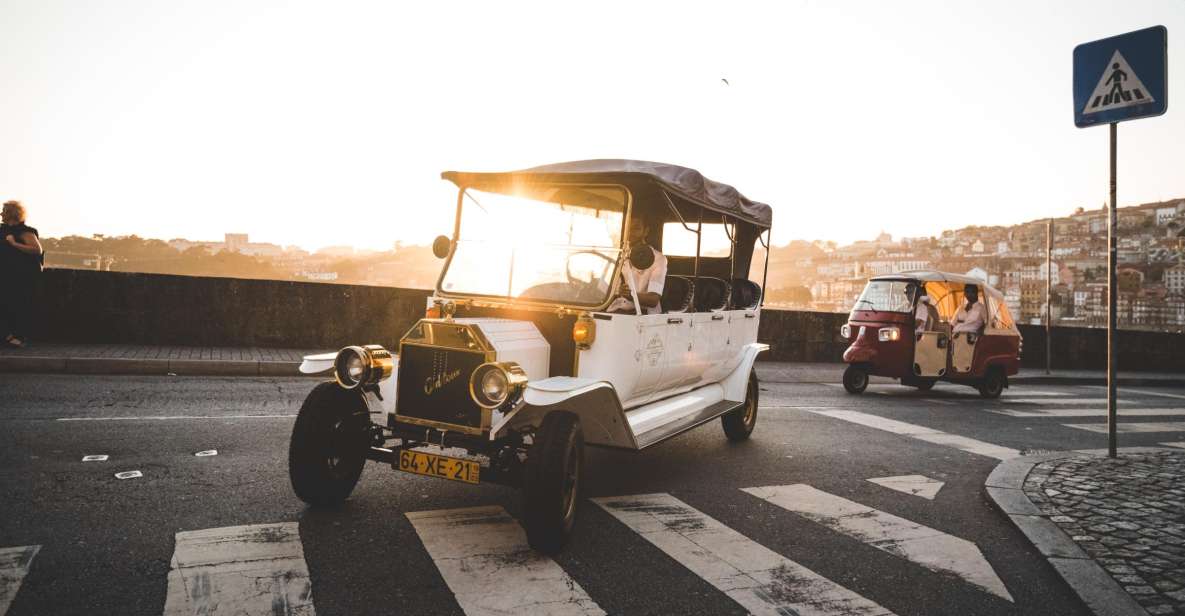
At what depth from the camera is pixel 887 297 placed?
533 inches

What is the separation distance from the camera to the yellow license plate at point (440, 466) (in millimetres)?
4551

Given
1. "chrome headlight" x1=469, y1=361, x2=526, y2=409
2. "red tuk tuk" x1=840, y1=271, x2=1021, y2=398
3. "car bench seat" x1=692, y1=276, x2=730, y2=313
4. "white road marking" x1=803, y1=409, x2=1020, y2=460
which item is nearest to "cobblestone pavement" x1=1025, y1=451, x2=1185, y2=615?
"white road marking" x1=803, y1=409, x2=1020, y2=460

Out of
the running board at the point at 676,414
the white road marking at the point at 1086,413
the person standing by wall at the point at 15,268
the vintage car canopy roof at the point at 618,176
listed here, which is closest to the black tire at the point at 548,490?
the running board at the point at 676,414

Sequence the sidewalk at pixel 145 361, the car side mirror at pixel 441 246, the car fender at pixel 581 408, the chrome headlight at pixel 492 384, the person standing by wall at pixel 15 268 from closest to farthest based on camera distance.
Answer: the car fender at pixel 581 408 → the chrome headlight at pixel 492 384 → the car side mirror at pixel 441 246 → the sidewalk at pixel 145 361 → the person standing by wall at pixel 15 268

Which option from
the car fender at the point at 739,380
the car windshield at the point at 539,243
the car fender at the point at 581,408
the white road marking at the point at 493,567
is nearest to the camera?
the white road marking at the point at 493,567

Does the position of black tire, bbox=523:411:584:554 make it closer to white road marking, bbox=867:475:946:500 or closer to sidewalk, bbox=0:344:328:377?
white road marking, bbox=867:475:946:500

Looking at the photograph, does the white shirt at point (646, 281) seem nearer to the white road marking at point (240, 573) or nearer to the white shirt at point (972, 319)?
the white road marking at point (240, 573)

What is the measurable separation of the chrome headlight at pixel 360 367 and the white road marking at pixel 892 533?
298 centimetres

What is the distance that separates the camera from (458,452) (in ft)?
22.2

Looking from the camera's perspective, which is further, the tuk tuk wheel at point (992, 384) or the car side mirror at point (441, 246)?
the tuk tuk wheel at point (992, 384)

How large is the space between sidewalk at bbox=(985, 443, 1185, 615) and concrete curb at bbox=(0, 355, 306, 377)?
959cm

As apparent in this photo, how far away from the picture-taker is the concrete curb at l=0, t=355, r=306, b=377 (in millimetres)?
10312

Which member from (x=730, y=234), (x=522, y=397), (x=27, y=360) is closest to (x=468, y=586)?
(x=522, y=397)

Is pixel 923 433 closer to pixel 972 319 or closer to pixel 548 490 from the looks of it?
pixel 972 319
